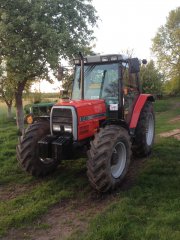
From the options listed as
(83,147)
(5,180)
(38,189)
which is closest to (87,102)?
(83,147)

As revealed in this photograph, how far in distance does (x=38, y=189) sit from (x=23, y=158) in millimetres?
710

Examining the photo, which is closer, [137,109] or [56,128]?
[56,128]

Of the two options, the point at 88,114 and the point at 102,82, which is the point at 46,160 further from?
the point at 102,82

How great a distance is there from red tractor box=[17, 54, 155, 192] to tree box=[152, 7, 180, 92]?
84.8 feet

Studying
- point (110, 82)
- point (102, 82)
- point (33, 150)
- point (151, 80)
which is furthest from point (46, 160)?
point (151, 80)

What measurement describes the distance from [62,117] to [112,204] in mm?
1910

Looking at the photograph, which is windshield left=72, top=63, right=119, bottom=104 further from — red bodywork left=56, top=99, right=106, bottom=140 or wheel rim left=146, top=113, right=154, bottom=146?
wheel rim left=146, top=113, right=154, bottom=146

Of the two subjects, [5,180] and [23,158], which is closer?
[23,158]

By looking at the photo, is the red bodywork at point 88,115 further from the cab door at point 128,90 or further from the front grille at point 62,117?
the cab door at point 128,90

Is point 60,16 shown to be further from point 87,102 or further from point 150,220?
point 150,220

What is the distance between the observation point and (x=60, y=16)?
44.5 ft

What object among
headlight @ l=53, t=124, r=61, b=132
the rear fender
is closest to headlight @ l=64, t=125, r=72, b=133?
headlight @ l=53, t=124, r=61, b=132

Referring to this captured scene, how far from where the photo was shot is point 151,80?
28.5 meters

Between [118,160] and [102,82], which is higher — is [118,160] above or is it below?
below
